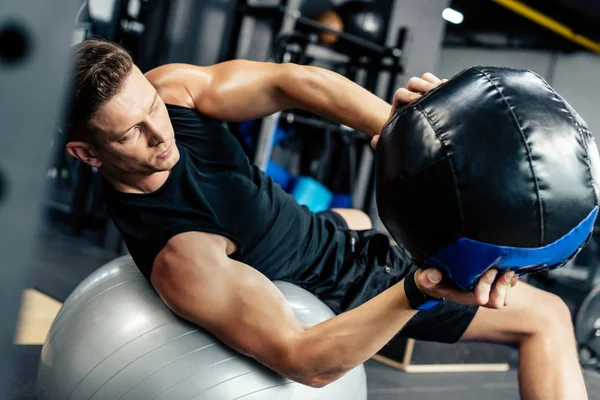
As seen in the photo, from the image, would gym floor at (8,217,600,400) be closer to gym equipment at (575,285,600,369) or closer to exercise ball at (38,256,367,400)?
gym equipment at (575,285,600,369)

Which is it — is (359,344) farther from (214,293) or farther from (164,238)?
(164,238)

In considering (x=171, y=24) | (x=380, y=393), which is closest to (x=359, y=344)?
(x=380, y=393)

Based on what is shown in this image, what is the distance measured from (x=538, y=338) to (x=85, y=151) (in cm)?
141

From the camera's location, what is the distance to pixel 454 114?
110 cm

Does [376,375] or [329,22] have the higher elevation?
[329,22]

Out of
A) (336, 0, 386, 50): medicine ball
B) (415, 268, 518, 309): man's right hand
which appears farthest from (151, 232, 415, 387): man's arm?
(336, 0, 386, 50): medicine ball

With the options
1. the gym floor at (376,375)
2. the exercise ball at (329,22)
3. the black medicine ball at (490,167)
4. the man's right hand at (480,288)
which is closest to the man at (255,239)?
the man's right hand at (480,288)

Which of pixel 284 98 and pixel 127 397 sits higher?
pixel 284 98

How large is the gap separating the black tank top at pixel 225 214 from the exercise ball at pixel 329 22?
8.96ft

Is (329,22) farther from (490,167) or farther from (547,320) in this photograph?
(490,167)

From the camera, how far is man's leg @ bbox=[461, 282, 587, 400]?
1758 mm

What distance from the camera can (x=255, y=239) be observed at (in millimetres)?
1783

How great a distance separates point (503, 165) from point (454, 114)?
0.13 m

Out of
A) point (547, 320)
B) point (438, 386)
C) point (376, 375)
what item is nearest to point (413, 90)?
point (547, 320)
